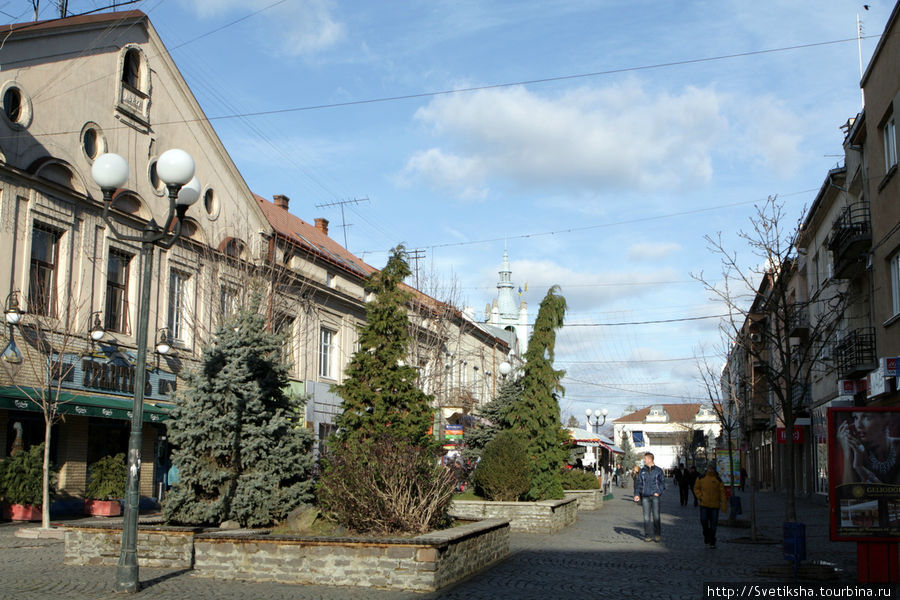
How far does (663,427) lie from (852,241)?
401 feet

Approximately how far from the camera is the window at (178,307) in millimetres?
26734

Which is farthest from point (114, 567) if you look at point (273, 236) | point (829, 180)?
point (829, 180)

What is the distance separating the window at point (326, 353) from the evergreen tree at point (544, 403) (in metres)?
11.7

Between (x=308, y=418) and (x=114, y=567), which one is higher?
(x=308, y=418)

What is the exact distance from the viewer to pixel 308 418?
3331cm

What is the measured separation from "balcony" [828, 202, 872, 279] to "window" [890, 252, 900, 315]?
5.53ft

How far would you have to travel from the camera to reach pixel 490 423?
96.6 feet

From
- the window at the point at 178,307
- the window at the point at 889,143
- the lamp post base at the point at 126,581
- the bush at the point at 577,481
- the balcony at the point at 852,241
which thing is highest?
the window at the point at 889,143

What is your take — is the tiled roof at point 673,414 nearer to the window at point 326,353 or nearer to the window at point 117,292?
the window at point 326,353

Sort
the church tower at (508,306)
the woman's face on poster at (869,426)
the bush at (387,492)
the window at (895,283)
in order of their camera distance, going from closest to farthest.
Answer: the woman's face on poster at (869,426)
the bush at (387,492)
the window at (895,283)
the church tower at (508,306)

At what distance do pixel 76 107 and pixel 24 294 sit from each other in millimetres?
5370

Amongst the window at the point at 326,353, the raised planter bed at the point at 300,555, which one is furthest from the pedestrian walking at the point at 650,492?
the window at the point at 326,353

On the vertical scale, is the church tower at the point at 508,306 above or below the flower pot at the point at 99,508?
above

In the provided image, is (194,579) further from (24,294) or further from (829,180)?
(829,180)
